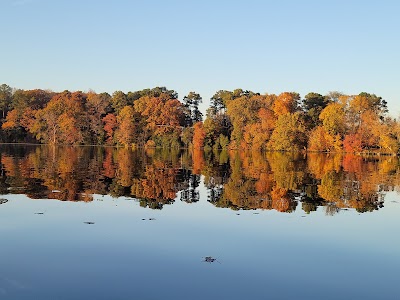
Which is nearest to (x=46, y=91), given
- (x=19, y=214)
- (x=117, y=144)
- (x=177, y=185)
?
(x=117, y=144)

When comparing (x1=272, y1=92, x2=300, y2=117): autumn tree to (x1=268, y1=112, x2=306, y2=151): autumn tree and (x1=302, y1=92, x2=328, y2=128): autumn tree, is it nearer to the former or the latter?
(x1=302, y1=92, x2=328, y2=128): autumn tree

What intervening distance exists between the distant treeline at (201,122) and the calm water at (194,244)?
64255 millimetres

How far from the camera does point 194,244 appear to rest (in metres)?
11.0

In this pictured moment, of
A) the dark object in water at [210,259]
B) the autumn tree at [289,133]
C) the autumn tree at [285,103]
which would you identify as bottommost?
the dark object in water at [210,259]

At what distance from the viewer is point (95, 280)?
26.5 ft

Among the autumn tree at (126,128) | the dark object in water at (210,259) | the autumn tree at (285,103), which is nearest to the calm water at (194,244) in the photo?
the dark object in water at (210,259)

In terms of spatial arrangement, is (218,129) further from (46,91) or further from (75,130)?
(46,91)

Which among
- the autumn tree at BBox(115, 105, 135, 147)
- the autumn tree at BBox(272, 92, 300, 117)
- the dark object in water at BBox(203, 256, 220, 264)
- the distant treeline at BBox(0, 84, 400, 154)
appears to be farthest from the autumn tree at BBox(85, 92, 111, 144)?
the dark object in water at BBox(203, 256, 220, 264)

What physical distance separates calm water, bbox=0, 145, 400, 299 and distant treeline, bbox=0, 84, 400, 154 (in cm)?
6425

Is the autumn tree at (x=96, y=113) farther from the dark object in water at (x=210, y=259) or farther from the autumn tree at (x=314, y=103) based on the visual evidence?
the dark object in water at (x=210, y=259)

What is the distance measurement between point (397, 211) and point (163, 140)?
8173 cm

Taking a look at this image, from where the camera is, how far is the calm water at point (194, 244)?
7949 millimetres

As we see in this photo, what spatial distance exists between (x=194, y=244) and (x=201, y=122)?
8807 cm

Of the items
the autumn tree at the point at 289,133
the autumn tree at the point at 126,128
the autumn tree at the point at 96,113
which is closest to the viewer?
the autumn tree at the point at 289,133
